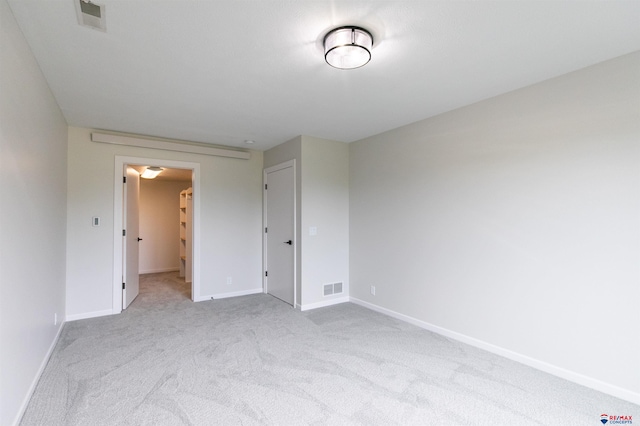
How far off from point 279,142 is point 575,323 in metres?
3.90

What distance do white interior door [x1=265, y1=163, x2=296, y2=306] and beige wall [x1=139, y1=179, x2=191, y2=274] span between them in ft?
11.9

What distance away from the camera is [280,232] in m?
Answer: 4.64

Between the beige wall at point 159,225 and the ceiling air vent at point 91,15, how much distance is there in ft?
19.5

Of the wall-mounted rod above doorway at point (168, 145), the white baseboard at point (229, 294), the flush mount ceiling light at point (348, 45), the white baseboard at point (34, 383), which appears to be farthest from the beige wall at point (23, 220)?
the white baseboard at point (229, 294)

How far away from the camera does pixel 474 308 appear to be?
302cm

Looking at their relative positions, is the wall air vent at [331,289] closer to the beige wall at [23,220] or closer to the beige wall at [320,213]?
the beige wall at [320,213]

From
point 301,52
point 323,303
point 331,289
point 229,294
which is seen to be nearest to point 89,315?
point 229,294

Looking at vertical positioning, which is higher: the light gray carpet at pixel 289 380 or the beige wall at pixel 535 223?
the beige wall at pixel 535 223

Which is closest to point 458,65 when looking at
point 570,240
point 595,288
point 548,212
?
point 548,212

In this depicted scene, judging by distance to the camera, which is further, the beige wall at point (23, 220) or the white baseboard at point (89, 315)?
the white baseboard at point (89, 315)

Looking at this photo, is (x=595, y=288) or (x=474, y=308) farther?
(x=474, y=308)

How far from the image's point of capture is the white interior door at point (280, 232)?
4.37 metres

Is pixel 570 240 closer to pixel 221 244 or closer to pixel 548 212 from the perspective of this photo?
pixel 548 212

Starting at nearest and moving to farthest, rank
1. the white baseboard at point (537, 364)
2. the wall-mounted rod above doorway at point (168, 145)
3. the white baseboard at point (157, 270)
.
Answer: the white baseboard at point (537, 364), the wall-mounted rod above doorway at point (168, 145), the white baseboard at point (157, 270)
